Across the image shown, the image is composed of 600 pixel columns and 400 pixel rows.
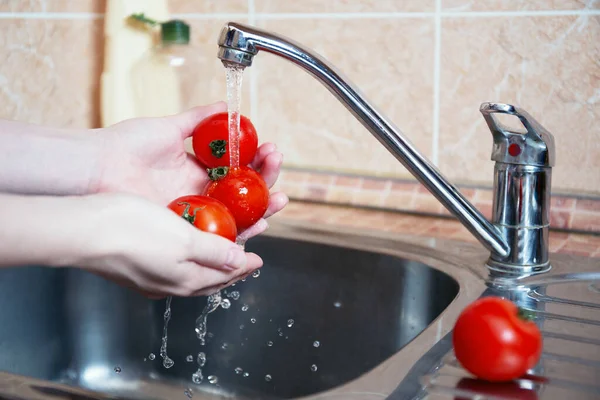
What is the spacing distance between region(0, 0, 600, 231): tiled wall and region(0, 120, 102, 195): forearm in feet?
1.34

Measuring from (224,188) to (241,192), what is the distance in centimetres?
2

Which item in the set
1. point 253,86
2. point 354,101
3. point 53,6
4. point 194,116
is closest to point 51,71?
point 53,6

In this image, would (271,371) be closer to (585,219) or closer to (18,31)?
(585,219)

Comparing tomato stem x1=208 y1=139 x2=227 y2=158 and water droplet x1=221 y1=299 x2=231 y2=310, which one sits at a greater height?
tomato stem x1=208 y1=139 x2=227 y2=158

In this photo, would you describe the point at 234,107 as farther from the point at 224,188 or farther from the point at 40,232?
the point at 40,232

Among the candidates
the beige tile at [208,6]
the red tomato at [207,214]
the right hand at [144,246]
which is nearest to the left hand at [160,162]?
the red tomato at [207,214]

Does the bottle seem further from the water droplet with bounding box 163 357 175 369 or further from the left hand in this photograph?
the water droplet with bounding box 163 357 175 369

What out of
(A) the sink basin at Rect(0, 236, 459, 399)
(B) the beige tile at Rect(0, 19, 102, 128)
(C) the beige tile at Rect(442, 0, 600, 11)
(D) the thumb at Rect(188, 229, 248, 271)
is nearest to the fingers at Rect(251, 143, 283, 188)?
(A) the sink basin at Rect(0, 236, 459, 399)

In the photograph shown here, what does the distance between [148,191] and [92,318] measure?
0.87 ft

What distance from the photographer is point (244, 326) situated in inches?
40.3

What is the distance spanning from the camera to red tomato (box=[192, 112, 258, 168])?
88cm

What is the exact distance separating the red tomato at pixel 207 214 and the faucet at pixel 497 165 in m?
0.15

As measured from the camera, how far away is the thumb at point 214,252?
2.09ft

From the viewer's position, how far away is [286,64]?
1.18 metres
